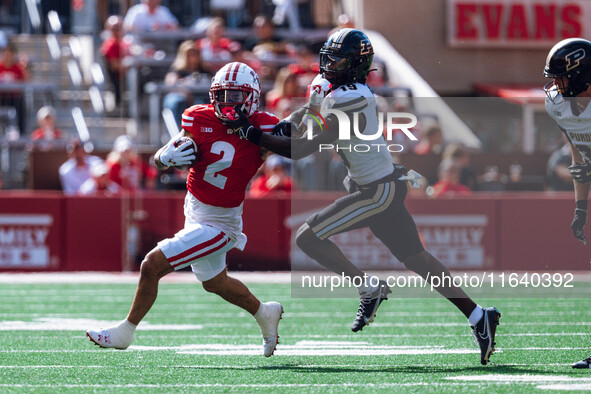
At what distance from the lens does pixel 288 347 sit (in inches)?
274

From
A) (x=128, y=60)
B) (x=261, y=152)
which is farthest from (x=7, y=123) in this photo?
(x=261, y=152)

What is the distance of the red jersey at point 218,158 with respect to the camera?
616cm

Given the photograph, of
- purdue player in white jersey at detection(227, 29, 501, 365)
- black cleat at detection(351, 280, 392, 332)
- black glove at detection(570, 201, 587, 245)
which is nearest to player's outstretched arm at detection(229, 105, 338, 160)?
purdue player in white jersey at detection(227, 29, 501, 365)

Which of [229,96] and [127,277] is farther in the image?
[127,277]

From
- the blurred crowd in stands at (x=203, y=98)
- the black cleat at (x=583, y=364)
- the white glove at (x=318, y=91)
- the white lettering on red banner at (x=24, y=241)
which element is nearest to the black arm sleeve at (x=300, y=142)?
the white glove at (x=318, y=91)

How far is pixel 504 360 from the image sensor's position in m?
6.21

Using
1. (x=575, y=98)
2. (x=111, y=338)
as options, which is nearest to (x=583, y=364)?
(x=575, y=98)

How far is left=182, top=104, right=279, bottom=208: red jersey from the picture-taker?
20.2 feet

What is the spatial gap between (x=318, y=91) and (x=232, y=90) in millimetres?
481

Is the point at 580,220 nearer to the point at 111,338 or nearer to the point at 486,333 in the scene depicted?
the point at 486,333

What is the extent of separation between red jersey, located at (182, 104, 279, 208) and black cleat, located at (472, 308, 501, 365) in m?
1.52

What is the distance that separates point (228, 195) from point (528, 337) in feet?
7.88

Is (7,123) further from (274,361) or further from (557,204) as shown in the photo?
(274,361)

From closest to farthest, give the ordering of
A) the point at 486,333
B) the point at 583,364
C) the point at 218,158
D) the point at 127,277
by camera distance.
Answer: the point at 583,364
the point at 486,333
the point at 218,158
the point at 127,277
